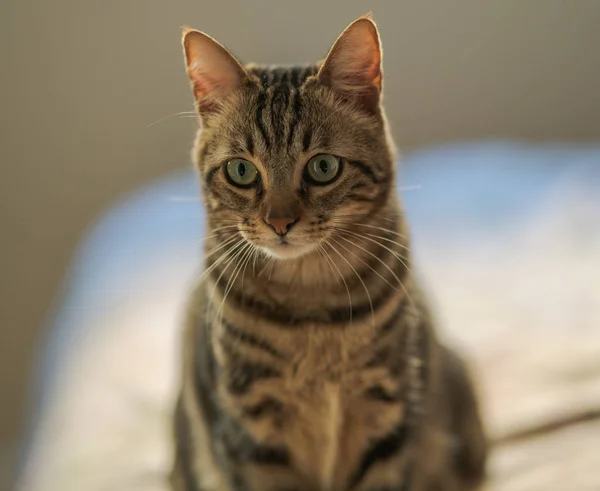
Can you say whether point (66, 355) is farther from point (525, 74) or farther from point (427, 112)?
point (525, 74)

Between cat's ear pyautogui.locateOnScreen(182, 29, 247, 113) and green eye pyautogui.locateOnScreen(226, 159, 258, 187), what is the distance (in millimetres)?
90

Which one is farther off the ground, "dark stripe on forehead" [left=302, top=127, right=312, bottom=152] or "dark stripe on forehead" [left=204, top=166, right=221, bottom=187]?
"dark stripe on forehead" [left=302, top=127, right=312, bottom=152]

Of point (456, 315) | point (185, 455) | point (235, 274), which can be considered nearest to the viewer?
point (235, 274)

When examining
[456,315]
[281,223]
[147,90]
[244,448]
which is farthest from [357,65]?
[147,90]

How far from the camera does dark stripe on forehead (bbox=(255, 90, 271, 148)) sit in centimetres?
87

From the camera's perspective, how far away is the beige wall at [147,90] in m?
1.94

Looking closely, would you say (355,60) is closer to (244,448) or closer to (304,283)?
(304,283)

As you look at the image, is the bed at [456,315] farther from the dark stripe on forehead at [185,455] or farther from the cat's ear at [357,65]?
the cat's ear at [357,65]

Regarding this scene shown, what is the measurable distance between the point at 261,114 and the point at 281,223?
0.15 meters

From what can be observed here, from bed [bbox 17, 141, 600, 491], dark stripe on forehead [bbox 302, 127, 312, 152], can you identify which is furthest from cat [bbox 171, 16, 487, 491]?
bed [bbox 17, 141, 600, 491]

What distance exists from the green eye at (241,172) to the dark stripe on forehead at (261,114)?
0.04 metres

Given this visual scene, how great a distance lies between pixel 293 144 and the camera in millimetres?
855

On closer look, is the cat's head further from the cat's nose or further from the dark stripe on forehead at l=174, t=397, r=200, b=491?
the dark stripe on forehead at l=174, t=397, r=200, b=491

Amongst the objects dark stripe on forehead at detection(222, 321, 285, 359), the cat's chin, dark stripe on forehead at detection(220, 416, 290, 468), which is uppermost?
the cat's chin
